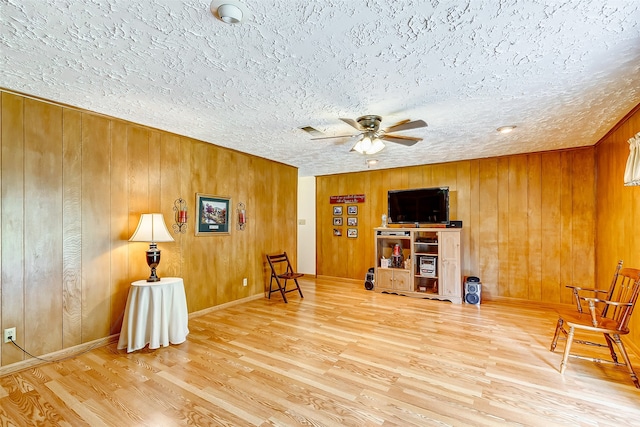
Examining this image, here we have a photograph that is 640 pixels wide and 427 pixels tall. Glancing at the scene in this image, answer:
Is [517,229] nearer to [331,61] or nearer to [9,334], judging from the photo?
[331,61]

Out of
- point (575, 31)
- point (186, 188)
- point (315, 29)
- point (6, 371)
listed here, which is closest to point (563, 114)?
point (575, 31)

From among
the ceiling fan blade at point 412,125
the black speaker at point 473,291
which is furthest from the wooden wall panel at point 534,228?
the ceiling fan blade at point 412,125

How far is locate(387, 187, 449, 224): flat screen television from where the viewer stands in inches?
204

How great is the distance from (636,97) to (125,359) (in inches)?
205

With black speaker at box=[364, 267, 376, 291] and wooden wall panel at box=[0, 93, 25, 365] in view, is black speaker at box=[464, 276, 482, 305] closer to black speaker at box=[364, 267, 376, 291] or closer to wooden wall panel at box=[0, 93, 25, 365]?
black speaker at box=[364, 267, 376, 291]

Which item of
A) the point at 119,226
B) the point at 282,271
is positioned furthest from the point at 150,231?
the point at 282,271

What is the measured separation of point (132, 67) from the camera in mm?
2158

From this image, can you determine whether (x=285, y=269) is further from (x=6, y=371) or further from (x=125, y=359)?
(x=6, y=371)

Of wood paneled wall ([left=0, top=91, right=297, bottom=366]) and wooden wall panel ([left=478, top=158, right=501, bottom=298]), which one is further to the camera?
wooden wall panel ([left=478, top=158, right=501, bottom=298])

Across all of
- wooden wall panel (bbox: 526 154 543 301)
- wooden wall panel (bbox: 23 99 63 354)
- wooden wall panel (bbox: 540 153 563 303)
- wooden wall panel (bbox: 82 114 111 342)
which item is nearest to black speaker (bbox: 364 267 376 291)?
wooden wall panel (bbox: 526 154 543 301)

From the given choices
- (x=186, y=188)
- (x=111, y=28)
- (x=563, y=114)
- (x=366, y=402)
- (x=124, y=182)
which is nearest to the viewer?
(x=111, y=28)

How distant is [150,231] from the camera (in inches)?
126

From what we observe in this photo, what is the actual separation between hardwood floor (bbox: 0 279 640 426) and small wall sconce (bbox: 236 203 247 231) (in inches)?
63.2

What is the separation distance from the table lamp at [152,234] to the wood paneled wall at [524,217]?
4.36 metres
